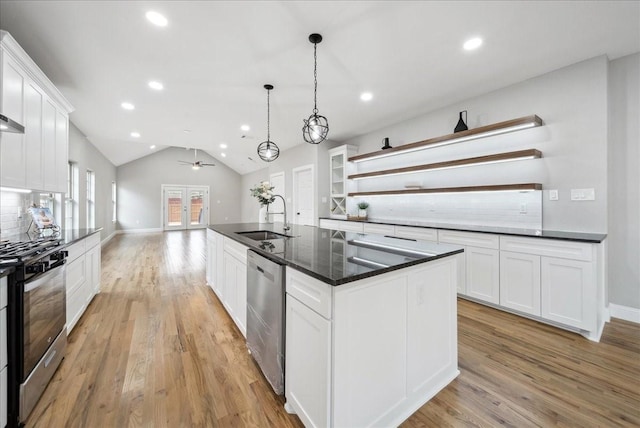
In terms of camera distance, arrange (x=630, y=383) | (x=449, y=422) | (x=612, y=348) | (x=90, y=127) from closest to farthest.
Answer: (x=449, y=422), (x=630, y=383), (x=612, y=348), (x=90, y=127)

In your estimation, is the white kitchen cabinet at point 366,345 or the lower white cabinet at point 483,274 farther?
the lower white cabinet at point 483,274

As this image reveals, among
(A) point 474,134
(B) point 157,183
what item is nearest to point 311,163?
(A) point 474,134

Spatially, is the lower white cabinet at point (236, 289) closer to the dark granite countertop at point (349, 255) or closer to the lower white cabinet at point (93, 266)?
the dark granite countertop at point (349, 255)

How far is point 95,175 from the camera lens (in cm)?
676

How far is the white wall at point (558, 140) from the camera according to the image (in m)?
2.62

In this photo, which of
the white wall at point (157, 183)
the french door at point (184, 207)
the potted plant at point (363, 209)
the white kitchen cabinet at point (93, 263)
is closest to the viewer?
the white kitchen cabinet at point (93, 263)

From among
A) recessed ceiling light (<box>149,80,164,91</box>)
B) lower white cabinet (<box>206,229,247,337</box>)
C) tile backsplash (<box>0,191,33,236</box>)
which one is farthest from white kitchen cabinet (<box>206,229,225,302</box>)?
recessed ceiling light (<box>149,80,164,91</box>)

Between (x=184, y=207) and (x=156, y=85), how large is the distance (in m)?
8.93

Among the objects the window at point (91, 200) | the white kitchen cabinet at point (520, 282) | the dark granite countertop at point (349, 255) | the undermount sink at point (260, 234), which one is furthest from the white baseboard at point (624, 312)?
the window at point (91, 200)

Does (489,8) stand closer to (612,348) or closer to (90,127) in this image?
(612,348)

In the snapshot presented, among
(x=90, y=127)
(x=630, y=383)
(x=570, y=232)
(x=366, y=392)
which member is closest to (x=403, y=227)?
(x=570, y=232)

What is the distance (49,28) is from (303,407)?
362 cm

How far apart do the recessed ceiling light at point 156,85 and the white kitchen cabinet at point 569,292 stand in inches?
191

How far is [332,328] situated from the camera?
46.1 inches
